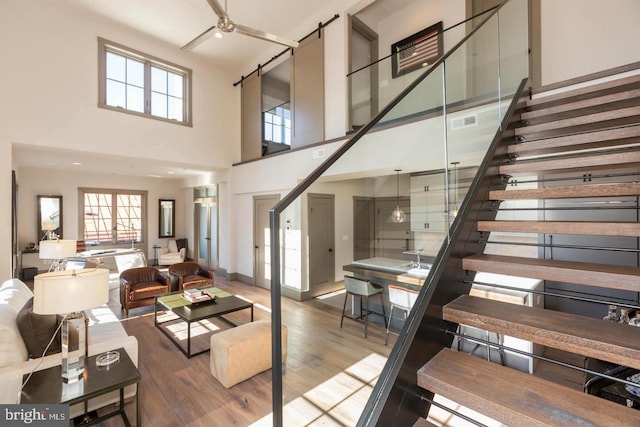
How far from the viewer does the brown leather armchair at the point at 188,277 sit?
17.2ft

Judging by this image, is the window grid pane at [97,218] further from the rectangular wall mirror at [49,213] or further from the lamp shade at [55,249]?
the lamp shade at [55,249]

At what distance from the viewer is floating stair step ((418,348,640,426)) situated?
105cm

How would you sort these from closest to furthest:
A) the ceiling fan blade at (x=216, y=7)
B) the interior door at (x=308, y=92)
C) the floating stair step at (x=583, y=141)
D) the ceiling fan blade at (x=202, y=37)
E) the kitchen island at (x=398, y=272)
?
the kitchen island at (x=398, y=272) < the floating stair step at (x=583, y=141) < the ceiling fan blade at (x=216, y=7) < the ceiling fan blade at (x=202, y=37) < the interior door at (x=308, y=92)

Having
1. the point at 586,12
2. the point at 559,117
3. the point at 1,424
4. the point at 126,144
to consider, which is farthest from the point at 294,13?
the point at 1,424

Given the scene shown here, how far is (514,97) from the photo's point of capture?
9.41ft

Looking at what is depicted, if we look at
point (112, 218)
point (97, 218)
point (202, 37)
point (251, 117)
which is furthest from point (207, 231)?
point (202, 37)

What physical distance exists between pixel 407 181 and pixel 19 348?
3386 millimetres

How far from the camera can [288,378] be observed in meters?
1.26

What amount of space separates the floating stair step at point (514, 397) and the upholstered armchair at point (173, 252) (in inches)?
361

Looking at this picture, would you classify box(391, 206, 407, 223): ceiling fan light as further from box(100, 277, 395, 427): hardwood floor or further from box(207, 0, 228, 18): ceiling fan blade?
box(207, 0, 228, 18): ceiling fan blade

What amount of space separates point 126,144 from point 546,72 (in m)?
6.92

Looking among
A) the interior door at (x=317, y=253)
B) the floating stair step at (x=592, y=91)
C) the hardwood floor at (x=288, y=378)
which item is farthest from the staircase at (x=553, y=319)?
the interior door at (x=317, y=253)

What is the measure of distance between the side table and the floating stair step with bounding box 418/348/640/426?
2.09m

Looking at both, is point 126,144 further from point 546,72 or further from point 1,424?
point 546,72
